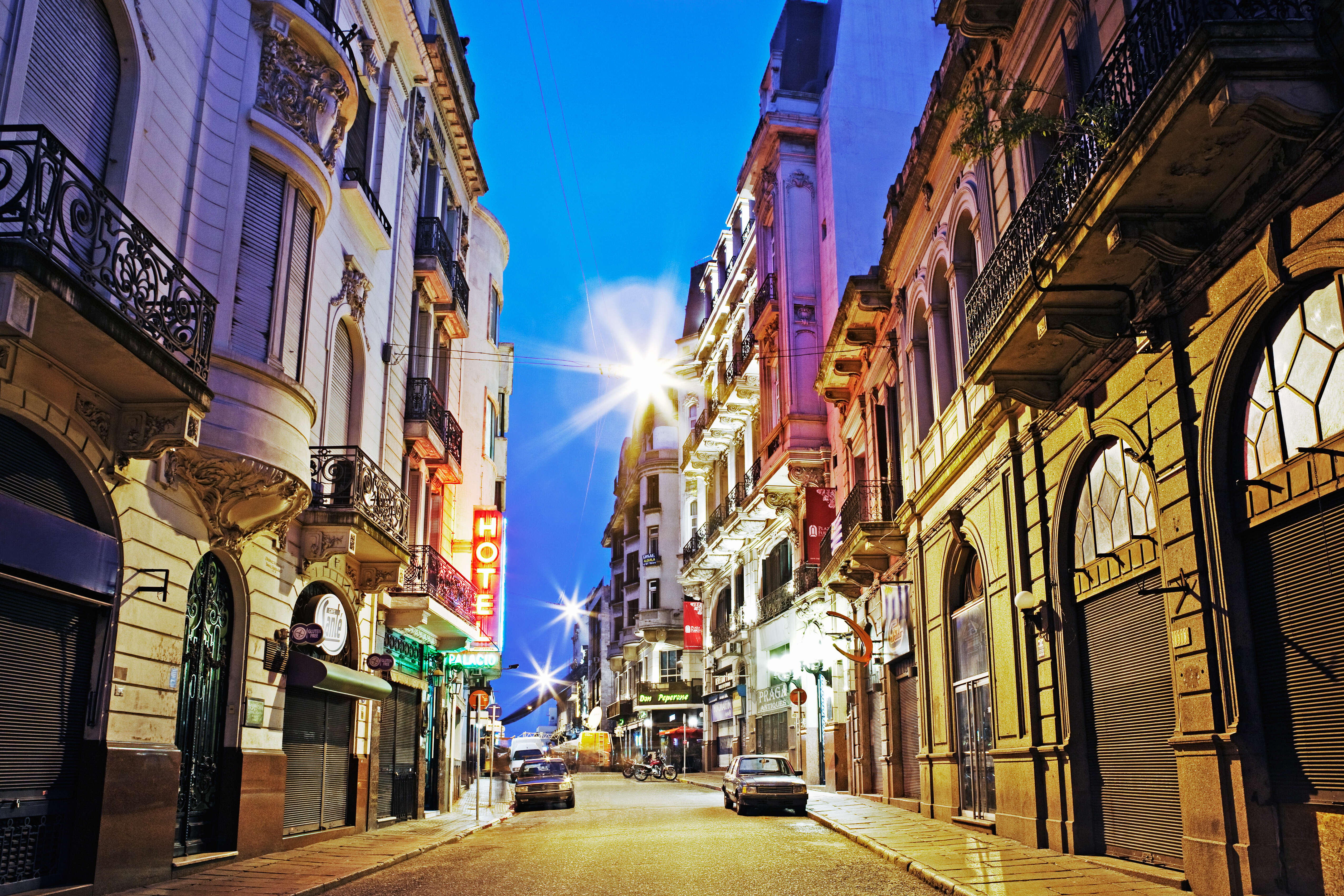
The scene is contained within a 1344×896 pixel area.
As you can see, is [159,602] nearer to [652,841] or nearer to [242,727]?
[242,727]

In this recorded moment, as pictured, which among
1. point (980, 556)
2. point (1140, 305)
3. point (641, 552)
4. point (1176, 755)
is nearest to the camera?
point (1176, 755)

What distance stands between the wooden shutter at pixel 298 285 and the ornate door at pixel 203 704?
314 centimetres

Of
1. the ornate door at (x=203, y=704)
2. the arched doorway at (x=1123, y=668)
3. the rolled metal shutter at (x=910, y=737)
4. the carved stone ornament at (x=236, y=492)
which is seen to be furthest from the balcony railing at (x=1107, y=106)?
the rolled metal shutter at (x=910, y=737)

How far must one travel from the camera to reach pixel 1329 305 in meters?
8.33

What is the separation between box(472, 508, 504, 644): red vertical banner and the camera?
28969 mm

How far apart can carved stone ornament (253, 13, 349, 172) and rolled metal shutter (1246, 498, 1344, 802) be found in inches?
514

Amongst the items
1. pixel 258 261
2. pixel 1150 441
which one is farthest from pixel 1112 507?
pixel 258 261

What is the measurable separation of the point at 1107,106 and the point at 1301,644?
5194mm

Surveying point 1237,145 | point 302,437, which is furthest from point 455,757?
point 1237,145

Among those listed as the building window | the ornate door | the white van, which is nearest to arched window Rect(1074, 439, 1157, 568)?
the ornate door

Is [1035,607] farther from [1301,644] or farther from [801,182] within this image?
[801,182]

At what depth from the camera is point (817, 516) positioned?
1256 inches

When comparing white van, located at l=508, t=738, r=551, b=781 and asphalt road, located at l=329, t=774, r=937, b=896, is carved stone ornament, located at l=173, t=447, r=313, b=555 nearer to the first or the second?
asphalt road, located at l=329, t=774, r=937, b=896

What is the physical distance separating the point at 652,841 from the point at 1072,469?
8.30 meters
